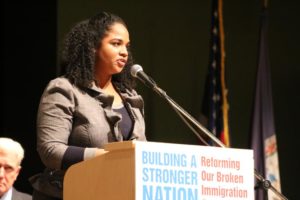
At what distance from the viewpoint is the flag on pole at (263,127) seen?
4.75 metres

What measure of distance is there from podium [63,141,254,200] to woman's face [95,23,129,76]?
0.63 metres

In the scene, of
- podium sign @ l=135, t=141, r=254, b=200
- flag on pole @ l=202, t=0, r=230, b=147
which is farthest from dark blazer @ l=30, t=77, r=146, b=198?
flag on pole @ l=202, t=0, r=230, b=147

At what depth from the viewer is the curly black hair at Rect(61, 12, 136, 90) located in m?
2.82

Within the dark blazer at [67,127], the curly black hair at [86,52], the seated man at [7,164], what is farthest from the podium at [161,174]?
the curly black hair at [86,52]

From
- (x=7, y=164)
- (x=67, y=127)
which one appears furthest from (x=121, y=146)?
(x=7, y=164)

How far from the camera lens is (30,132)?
4613mm

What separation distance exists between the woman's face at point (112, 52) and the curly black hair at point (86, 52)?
2 centimetres

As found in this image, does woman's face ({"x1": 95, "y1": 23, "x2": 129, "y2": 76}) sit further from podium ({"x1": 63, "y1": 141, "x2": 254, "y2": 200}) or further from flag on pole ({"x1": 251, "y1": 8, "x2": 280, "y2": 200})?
flag on pole ({"x1": 251, "y1": 8, "x2": 280, "y2": 200})

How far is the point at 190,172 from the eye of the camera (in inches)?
84.8

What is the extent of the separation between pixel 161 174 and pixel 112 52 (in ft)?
2.86

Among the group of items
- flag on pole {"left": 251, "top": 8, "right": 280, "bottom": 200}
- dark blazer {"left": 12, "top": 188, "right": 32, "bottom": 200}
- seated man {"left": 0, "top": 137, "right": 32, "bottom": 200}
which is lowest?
dark blazer {"left": 12, "top": 188, "right": 32, "bottom": 200}

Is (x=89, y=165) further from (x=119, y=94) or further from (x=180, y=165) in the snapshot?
(x=119, y=94)

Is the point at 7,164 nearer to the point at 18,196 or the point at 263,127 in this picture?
the point at 18,196

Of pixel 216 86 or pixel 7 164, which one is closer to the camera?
pixel 7 164
